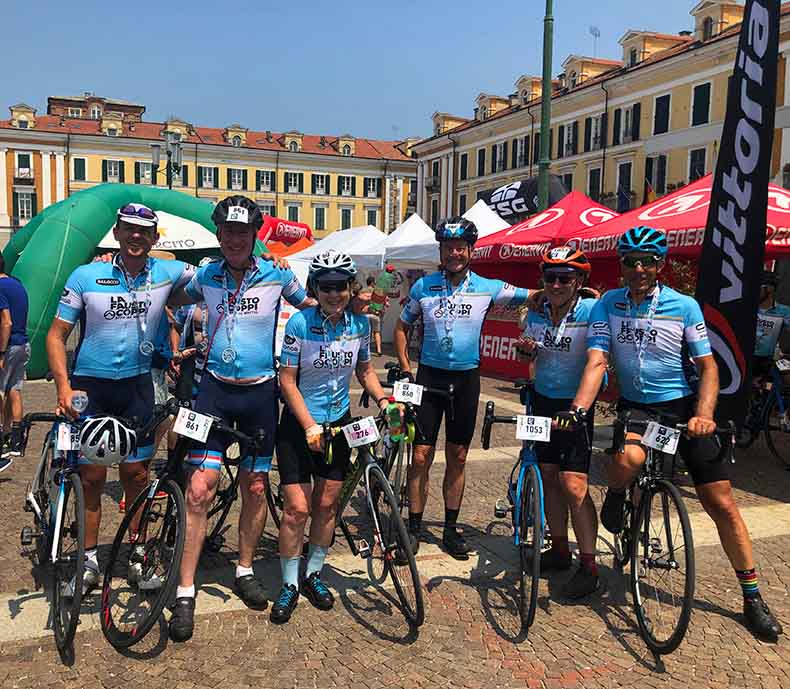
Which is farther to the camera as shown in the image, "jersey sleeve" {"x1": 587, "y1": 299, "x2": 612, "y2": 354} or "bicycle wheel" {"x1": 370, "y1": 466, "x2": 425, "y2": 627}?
"jersey sleeve" {"x1": 587, "y1": 299, "x2": 612, "y2": 354}

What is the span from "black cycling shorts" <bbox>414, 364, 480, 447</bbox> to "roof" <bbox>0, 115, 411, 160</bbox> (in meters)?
71.4

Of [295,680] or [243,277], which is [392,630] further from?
[243,277]

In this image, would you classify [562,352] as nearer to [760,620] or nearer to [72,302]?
[760,620]

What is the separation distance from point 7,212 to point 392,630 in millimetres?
76241

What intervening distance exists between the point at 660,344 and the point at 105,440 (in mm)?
2910

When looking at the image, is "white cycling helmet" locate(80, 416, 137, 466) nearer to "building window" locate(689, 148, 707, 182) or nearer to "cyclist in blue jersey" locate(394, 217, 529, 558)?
"cyclist in blue jersey" locate(394, 217, 529, 558)

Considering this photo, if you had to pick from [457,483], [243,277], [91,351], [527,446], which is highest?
[243,277]

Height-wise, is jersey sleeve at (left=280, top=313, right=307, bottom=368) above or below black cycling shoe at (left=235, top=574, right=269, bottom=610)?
above

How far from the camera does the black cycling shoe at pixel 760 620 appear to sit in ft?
12.3

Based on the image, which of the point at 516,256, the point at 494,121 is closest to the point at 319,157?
the point at 494,121

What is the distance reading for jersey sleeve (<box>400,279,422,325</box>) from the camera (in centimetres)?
501

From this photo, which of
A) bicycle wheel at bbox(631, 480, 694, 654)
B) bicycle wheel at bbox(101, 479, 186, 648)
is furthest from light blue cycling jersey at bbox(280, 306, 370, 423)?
bicycle wheel at bbox(631, 480, 694, 654)

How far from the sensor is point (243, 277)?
4.08 m

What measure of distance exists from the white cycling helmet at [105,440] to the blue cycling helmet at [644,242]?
277cm
